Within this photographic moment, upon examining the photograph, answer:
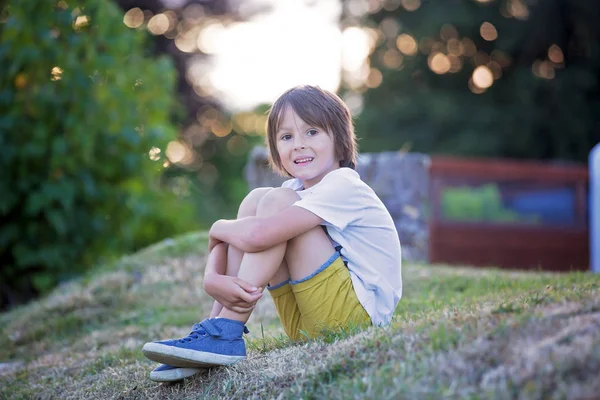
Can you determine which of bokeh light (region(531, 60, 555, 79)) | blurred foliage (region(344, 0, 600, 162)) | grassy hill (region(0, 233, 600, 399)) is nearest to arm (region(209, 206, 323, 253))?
grassy hill (region(0, 233, 600, 399))

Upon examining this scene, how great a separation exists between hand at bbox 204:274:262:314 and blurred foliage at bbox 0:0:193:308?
3.91 m

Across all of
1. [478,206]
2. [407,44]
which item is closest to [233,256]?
[478,206]

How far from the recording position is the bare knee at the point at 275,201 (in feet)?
7.81

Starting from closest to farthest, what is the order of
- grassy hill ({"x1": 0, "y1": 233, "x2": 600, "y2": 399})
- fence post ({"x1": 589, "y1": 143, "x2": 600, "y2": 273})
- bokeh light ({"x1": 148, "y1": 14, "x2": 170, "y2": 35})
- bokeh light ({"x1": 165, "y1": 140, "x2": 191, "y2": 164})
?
1. grassy hill ({"x1": 0, "y1": 233, "x2": 600, "y2": 399})
2. fence post ({"x1": 589, "y1": 143, "x2": 600, "y2": 273})
3. bokeh light ({"x1": 165, "y1": 140, "x2": 191, "y2": 164})
4. bokeh light ({"x1": 148, "y1": 14, "x2": 170, "y2": 35})

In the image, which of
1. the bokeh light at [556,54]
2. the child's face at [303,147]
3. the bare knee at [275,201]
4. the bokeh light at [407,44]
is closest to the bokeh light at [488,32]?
the bokeh light at [556,54]

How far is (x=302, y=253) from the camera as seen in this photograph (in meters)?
2.38

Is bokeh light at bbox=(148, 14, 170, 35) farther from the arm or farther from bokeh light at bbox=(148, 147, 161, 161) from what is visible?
the arm

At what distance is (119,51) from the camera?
6.21 m

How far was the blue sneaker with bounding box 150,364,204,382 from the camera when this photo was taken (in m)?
2.32

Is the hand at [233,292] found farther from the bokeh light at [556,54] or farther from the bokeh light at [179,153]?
the bokeh light at [556,54]

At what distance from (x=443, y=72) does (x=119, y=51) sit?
1171 centimetres

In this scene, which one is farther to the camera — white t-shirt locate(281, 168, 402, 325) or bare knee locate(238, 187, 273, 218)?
bare knee locate(238, 187, 273, 218)

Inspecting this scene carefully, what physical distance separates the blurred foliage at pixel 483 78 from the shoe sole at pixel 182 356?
13265 millimetres

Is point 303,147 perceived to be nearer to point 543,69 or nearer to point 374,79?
point 543,69
